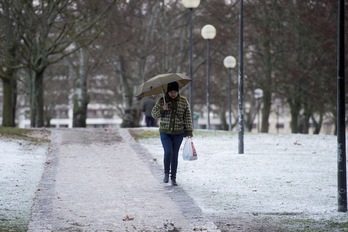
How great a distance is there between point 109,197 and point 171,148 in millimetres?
1731

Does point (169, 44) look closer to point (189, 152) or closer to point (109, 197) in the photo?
point (189, 152)

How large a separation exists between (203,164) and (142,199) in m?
4.29

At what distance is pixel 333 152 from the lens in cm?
1727

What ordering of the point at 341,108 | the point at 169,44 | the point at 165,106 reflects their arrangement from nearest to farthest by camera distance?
the point at 341,108 → the point at 165,106 → the point at 169,44

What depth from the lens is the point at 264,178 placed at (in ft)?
41.6

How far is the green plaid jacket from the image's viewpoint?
11.8m

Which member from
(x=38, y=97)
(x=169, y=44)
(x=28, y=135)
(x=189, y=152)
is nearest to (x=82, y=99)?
(x=169, y=44)

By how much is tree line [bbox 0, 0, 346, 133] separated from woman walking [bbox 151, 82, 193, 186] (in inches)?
575

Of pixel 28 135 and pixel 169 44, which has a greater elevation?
pixel 169 44

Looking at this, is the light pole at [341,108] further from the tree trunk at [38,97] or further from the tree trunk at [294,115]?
the tree trunk at [294,115]

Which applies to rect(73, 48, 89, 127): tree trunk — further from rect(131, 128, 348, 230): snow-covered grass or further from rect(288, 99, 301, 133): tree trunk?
rect(131, 128, 348, 230): snow-covered grass

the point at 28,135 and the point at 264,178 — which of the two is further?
the point at 28,135

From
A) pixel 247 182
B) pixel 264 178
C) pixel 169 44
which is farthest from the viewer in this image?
pixel 169 44

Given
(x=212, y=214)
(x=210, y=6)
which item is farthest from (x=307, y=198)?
(x=210, y=6)
